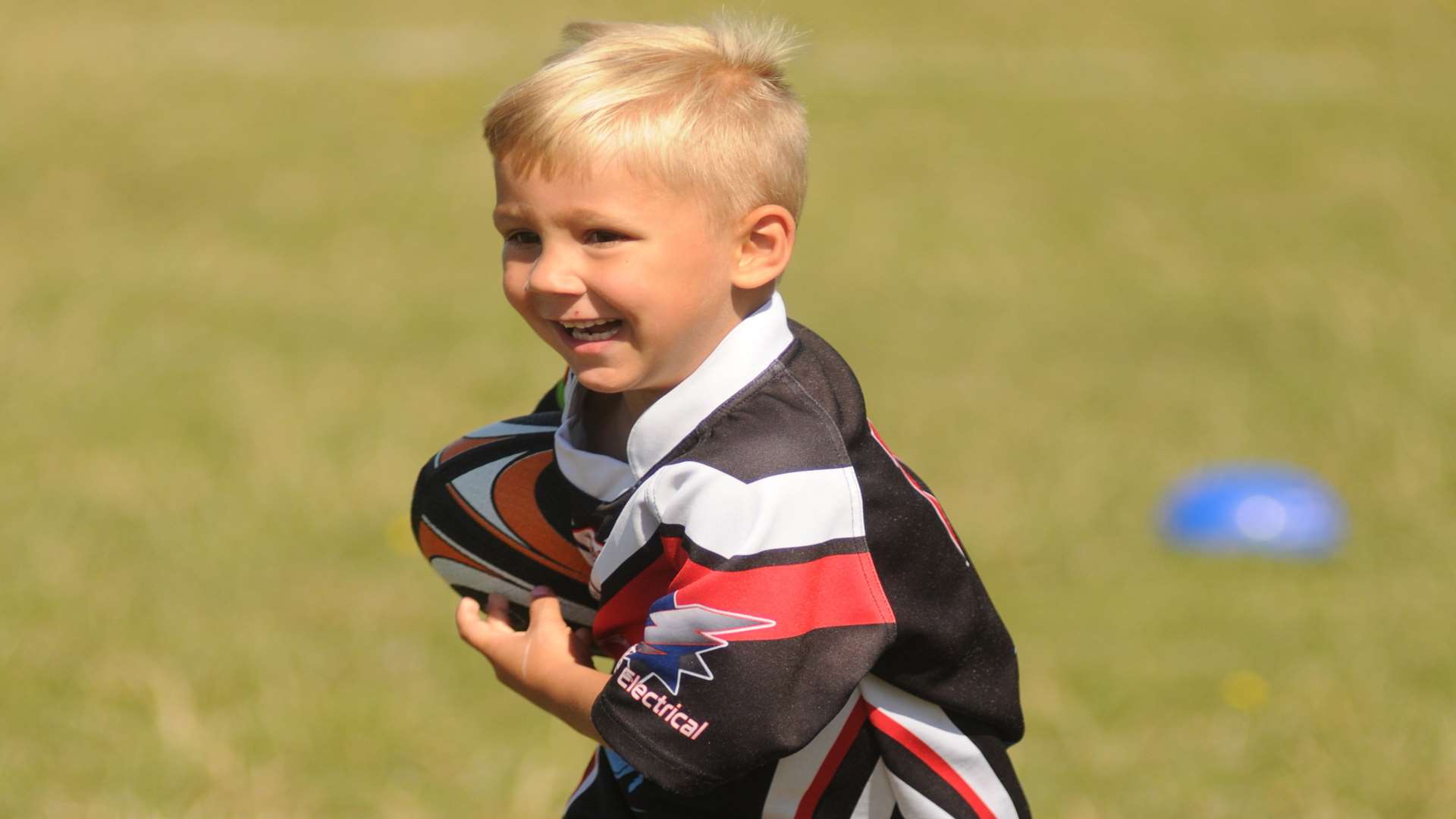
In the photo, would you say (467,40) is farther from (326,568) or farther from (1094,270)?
(326,568)

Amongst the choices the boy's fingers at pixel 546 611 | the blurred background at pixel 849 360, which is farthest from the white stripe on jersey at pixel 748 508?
the blurred background at pixel 849 360

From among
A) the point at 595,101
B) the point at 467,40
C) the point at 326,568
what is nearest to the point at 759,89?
the point at 595,101

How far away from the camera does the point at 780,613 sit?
2.14 metres

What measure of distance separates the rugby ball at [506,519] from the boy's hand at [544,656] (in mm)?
44

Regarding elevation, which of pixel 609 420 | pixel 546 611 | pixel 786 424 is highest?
pixel 786 424

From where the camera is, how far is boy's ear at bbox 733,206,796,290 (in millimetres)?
2363

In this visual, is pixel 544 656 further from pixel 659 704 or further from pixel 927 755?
pixel 927 755

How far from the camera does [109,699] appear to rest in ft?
15.4

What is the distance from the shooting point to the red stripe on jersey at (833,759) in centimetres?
245

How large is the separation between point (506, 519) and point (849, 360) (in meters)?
6.19

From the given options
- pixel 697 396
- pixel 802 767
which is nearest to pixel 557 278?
pixel 697 396

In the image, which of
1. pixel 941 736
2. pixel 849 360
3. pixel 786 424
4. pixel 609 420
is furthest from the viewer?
pixel 849 360

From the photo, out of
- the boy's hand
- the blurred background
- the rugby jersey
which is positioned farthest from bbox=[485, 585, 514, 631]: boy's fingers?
the blurred background

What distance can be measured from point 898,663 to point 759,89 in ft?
2.67
